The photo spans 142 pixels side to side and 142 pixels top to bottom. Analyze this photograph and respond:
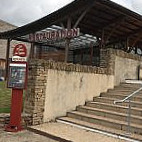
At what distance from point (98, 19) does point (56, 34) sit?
2111 mm

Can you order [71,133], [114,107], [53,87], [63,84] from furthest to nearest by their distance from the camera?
[63,84], [114,107], [53,87], [71,133]

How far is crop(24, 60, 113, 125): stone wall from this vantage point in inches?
306

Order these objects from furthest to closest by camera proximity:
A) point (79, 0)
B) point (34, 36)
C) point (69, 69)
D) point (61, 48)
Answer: point (61, 48) < point (34, 36) < point (79, 0) < point (69, 69)

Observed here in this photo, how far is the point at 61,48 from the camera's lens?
78.8ft

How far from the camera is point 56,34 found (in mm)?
13578

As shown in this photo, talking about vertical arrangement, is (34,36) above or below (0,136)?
above

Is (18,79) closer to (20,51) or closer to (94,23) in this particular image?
(20,51)

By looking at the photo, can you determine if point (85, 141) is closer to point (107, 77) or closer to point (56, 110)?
point (56, 110)

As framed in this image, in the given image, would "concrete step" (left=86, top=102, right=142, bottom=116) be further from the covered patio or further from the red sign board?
the covered patio

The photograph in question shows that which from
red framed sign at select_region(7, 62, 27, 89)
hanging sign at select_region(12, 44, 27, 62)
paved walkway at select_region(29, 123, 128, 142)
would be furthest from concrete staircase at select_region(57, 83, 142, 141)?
hanging sign at select_region(12, 44, 27, 62)

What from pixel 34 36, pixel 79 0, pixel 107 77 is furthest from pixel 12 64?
pixel 34 36

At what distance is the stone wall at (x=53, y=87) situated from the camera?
25.5 ft

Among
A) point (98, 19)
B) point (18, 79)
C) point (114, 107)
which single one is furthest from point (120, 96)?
point (98, 19)

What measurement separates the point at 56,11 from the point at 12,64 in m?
6.38
